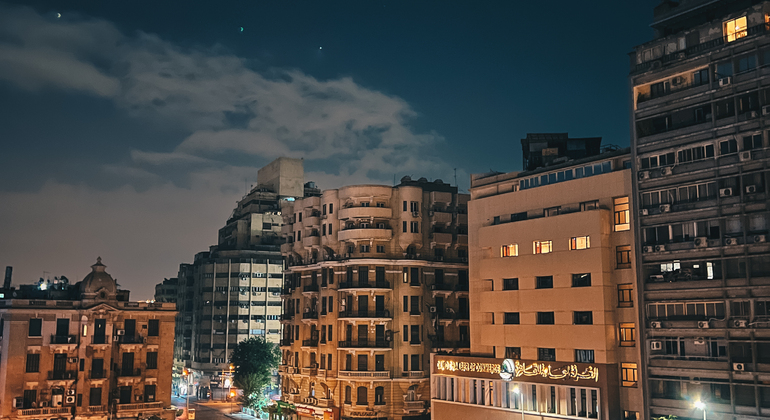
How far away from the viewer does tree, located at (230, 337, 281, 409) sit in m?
126

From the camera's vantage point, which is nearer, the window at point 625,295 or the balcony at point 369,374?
the window at point 625,295

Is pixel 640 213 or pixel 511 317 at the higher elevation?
pixel 640 213

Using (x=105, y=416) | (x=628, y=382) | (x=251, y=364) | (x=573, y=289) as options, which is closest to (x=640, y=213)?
(x=573, y=289)

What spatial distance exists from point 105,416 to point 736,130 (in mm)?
75607

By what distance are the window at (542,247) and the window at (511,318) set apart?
6.71 meters

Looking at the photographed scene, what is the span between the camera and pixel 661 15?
60.6m

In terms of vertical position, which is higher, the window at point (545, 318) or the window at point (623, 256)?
the window at point (623, 256)

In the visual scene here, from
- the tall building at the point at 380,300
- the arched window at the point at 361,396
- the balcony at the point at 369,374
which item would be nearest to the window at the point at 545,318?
the tall building at the point at 380,300

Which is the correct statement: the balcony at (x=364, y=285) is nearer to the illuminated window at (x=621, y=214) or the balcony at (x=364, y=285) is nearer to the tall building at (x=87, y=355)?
the tall building at (x=87, y=355)

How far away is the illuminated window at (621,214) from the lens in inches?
2400

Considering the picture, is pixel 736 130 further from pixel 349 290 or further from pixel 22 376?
pixel 22 376

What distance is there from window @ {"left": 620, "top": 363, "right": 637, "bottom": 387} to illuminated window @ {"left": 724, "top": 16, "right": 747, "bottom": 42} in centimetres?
2773

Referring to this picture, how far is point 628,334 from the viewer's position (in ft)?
195

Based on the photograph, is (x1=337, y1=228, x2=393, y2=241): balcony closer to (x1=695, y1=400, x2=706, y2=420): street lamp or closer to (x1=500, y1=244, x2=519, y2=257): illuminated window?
(x1=500, y1=244, x2=519, y2=257): illuminated window
